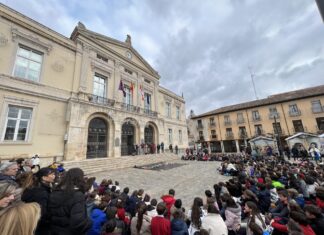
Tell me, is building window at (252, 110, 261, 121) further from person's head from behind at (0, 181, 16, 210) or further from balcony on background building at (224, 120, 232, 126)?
person's head from behind at (0, 181, 16, 210)

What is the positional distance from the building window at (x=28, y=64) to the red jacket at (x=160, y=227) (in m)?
12.5

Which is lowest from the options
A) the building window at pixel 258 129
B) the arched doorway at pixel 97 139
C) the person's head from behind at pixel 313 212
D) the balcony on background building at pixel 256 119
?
the person's head from behind at pixel 313 212

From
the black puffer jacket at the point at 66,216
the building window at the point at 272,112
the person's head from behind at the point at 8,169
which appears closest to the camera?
the black puffer jacket at the point at 66,216

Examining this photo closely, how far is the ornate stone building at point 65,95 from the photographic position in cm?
941

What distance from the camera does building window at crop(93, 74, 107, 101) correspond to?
14.0m

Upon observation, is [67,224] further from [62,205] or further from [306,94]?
[306,94]

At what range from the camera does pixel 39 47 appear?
10891 millimetres

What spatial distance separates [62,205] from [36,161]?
31.9 ft

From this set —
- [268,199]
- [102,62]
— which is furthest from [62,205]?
[102,62]

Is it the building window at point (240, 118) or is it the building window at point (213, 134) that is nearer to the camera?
the building window at point (240, 118)

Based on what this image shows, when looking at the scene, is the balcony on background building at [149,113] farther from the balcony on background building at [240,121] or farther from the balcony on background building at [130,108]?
the balcony on background building at [240,121]

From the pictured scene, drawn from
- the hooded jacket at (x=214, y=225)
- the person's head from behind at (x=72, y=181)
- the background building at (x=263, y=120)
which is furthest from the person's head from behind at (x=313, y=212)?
the background building at (x=263, y=120)

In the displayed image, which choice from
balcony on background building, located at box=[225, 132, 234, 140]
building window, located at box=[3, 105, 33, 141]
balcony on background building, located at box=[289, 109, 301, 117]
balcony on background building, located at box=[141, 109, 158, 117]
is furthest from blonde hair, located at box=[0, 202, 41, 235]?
balcony on background building, located at box=[225, 132, 234, 140]

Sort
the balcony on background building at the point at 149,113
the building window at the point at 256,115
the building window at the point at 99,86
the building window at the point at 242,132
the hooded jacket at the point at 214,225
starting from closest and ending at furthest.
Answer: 1. the hooded jacket at the point at 214,225
2. the building window at the point at 99,86
3. the balcony on background building at the point at 149,113
4. the building window at the point at 256,115
5. the building window at the point at 242,132
